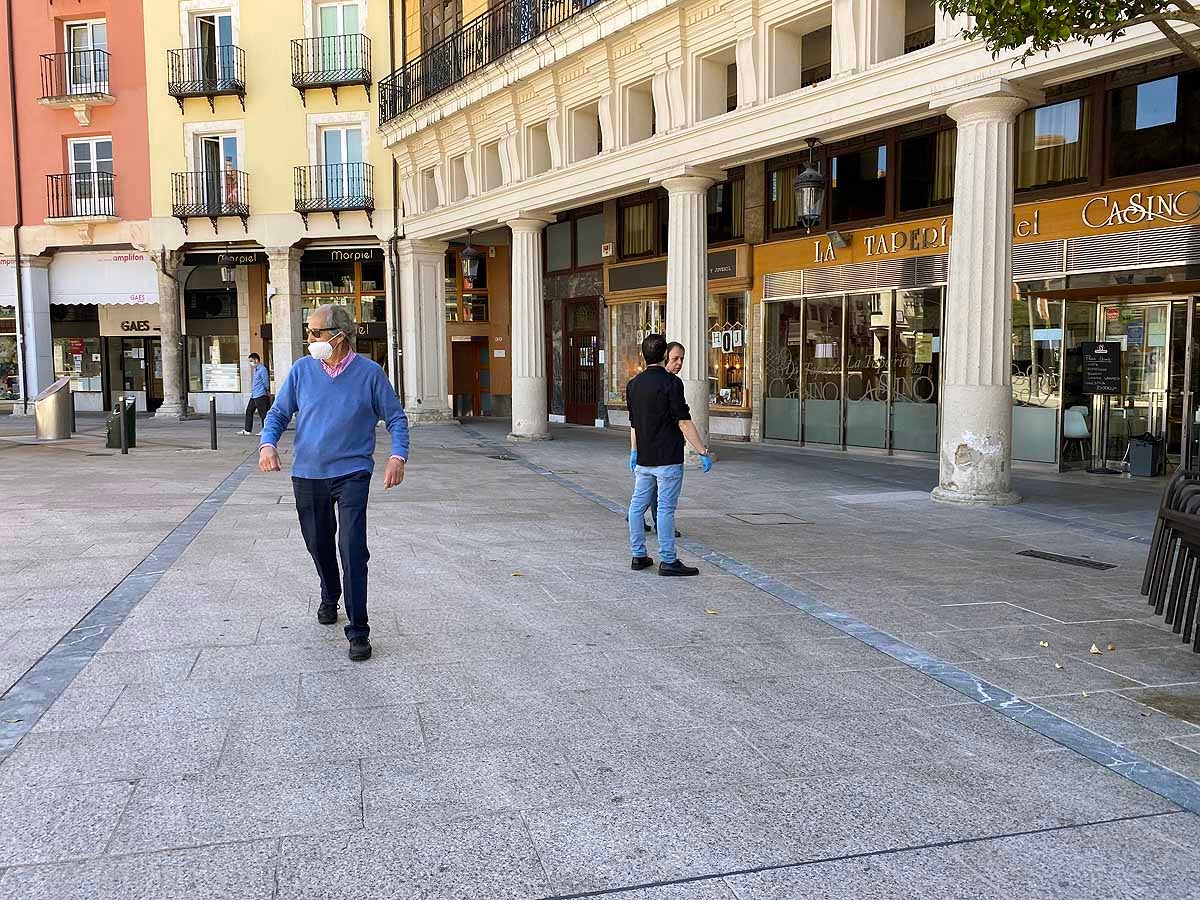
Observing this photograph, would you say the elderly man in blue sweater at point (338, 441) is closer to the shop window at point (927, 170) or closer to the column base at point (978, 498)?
the column base at point (978, 498)

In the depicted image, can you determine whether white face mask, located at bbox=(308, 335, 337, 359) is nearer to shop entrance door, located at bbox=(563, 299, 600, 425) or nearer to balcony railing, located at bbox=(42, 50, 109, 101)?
shop entrance door, located at bbox=(563, 299, 600, 425)

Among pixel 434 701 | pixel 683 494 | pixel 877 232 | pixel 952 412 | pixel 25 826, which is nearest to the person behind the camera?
pixel 25 826

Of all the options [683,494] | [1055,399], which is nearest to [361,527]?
[683,494]

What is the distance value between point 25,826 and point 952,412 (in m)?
9.45

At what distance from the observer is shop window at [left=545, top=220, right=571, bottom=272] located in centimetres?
2314

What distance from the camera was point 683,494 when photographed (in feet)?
37.8

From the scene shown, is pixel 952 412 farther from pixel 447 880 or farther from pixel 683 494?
pixel 447 880

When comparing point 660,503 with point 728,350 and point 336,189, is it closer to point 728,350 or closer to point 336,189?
point 728,350

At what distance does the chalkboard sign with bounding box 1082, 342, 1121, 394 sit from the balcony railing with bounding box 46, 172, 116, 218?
23.8 m

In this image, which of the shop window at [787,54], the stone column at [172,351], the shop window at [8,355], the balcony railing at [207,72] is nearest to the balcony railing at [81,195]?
the stone column at [172,351]

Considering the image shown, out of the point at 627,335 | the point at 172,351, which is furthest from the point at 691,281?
the point at 172,351

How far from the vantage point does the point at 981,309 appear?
34.2ft

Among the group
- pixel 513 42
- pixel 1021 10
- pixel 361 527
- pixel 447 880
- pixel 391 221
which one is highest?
pixel 513 42

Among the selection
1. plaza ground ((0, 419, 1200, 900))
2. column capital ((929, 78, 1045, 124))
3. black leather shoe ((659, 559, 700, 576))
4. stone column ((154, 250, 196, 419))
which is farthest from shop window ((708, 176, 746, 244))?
stone column ((154, 250, 196, 419))
